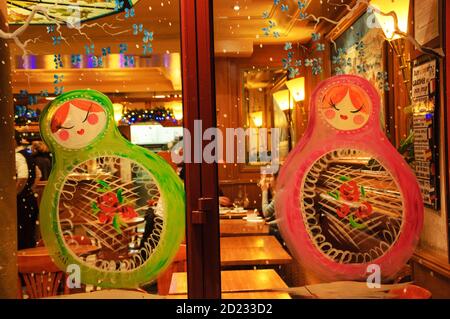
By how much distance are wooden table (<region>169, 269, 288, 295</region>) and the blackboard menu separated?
1.01 meters

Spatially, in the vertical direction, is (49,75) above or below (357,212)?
above

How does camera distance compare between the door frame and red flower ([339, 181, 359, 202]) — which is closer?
the door frame

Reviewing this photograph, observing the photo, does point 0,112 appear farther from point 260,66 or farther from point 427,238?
point 427,238

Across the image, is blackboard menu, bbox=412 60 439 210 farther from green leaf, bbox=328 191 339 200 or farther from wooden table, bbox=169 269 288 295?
wooden table, bbox=169 269 288 295

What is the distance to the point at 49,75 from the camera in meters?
3.23

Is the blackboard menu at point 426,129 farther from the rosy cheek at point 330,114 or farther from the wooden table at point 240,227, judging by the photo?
the wooden table at point 240,227

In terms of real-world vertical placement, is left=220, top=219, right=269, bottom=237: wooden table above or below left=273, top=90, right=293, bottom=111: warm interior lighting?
below

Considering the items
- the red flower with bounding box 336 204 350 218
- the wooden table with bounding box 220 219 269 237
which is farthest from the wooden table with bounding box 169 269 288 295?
the red flower with bounding box 336 204 350 218

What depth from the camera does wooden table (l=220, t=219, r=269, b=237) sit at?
3.29m

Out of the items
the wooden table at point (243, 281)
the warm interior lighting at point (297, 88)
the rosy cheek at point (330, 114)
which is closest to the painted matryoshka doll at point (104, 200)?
the wooden table at point (243, 281)

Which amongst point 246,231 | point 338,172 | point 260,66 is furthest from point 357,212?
point 260,66

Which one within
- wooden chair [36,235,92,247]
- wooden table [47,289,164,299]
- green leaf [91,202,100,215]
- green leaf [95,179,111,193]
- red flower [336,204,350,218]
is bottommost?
wooden table [47,289,164,299]

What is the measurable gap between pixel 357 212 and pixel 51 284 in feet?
6.06

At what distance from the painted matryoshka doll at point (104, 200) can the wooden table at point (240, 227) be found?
0.26 meters
